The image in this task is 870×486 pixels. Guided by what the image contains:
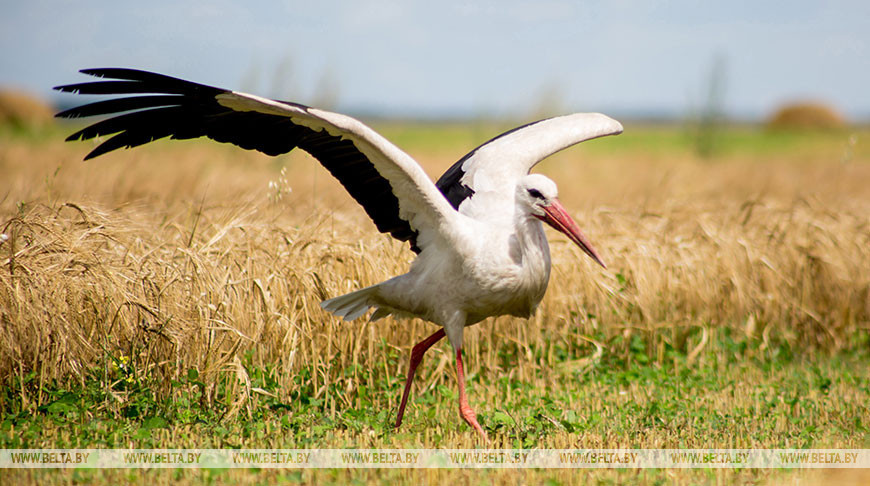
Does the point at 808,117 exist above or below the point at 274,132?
above

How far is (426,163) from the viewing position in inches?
677

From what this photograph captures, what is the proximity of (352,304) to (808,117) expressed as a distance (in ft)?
203

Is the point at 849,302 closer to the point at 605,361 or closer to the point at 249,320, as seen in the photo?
the point at 605,361

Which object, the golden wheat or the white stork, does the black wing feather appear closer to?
the white stork

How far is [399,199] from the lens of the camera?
5105mm

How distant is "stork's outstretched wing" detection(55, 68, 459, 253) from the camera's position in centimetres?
457

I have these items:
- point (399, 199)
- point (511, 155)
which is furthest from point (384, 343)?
point (511, 155)

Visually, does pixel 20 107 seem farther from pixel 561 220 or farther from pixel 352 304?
pixel 561 220

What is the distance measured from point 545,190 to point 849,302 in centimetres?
471

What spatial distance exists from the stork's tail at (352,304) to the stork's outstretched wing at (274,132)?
47 centimetres

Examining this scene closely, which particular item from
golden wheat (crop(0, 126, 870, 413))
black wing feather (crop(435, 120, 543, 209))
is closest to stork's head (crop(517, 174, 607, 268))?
black wing feather (crop(435, 120, 543, 209))

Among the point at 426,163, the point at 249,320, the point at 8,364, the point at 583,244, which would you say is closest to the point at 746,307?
the point at 583,244

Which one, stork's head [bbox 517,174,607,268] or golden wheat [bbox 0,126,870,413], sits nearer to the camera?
stork's head [bbox 517,174,607,268]

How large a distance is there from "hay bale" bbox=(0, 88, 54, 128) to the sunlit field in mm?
32745
